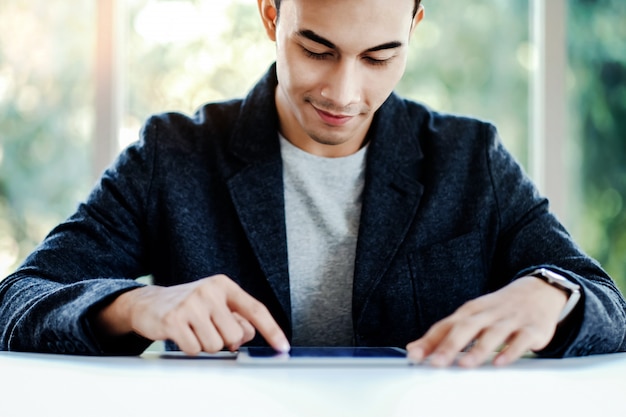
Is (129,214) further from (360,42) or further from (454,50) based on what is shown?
(454,50)

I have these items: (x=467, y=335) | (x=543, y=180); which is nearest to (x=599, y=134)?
(x=543, y=180)

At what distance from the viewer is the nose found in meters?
1.17

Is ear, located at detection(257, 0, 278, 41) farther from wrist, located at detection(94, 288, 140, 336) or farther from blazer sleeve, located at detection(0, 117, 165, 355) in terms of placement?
wrist, located at detection(94, 288, 140, 336)

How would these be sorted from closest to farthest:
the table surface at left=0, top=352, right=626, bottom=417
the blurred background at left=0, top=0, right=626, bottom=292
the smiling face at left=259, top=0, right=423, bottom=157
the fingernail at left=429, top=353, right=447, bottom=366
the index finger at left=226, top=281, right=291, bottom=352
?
1. the table surface at left=0, top=352, right=626, bottom=417
2. the fingernail at left=429, top=353, right=447, bottom=366
3. the index finger at left=226, top=281, right=291, bottom=352
4. the smiling face at left=259, top=0, right=423, bottom=157
5. the blurred background at left=0, top=0, right=626, bottom=292

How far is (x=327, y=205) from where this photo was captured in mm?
1382

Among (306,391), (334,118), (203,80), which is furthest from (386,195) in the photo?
(203,80)

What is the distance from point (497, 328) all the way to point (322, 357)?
0.19m

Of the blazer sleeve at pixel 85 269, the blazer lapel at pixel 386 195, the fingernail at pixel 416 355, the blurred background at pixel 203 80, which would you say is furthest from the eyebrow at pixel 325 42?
the blurred background at pixel 203 80

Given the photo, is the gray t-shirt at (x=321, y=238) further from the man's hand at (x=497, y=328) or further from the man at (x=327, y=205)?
the man's hand at (x=497, y=328)

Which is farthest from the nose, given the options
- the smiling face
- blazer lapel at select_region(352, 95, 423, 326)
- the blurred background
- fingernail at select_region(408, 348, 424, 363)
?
the blurred background

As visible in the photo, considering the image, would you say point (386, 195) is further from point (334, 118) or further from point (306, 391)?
point (306, 391)

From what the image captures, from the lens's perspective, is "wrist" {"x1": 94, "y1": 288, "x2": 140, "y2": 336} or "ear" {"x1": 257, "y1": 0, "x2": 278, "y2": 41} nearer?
"wrist" {"x1": 94, "y1": 288, "x2": 140, "y2": 336}

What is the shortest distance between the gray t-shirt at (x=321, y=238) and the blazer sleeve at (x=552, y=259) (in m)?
0.26

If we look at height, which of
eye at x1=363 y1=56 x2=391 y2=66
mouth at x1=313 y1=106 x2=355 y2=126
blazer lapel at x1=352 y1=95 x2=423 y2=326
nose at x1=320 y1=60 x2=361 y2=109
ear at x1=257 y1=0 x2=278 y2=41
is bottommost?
blazer lapel at x1=352 y1=95 x2=423 y2=326
